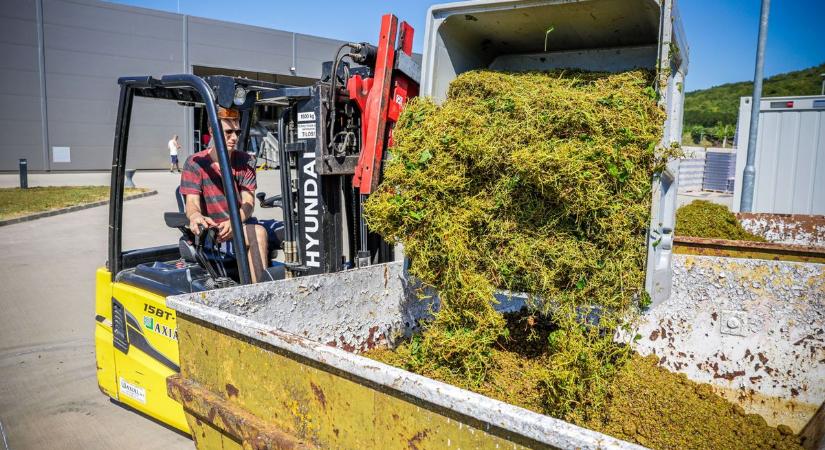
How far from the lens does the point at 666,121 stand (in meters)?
2.94

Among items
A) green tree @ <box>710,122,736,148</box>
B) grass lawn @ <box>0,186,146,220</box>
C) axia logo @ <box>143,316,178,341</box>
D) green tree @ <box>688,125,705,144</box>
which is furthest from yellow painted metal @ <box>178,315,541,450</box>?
green tree @ <box>688,125,705,144</box>

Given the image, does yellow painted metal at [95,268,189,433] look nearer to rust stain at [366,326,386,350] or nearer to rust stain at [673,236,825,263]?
rust stain at [366,326,386,350]

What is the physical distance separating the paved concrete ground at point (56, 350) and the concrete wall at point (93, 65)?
54.6 ft

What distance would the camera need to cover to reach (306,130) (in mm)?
3768

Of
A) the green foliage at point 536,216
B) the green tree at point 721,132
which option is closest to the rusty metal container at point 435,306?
the green foliage at point 536,216

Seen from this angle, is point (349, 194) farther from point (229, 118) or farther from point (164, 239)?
point (164, 239)

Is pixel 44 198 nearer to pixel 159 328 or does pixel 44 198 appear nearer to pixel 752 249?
pixel 159 328

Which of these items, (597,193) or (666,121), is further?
(666,121)

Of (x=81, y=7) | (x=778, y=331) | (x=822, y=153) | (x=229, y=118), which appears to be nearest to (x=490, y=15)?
(x=229, y=118)

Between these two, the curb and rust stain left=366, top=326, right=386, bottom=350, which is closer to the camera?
rust stain left=366, top=326, right=386, bottom=350

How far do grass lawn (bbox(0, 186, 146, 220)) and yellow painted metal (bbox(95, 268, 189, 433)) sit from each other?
1042 centimetres

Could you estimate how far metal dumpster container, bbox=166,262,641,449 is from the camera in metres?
1.62

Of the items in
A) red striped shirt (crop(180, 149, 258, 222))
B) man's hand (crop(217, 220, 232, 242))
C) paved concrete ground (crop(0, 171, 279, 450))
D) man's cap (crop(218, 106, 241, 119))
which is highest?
man's cap (crop(218, 106, 241, 119))

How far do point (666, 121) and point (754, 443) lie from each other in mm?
1712
